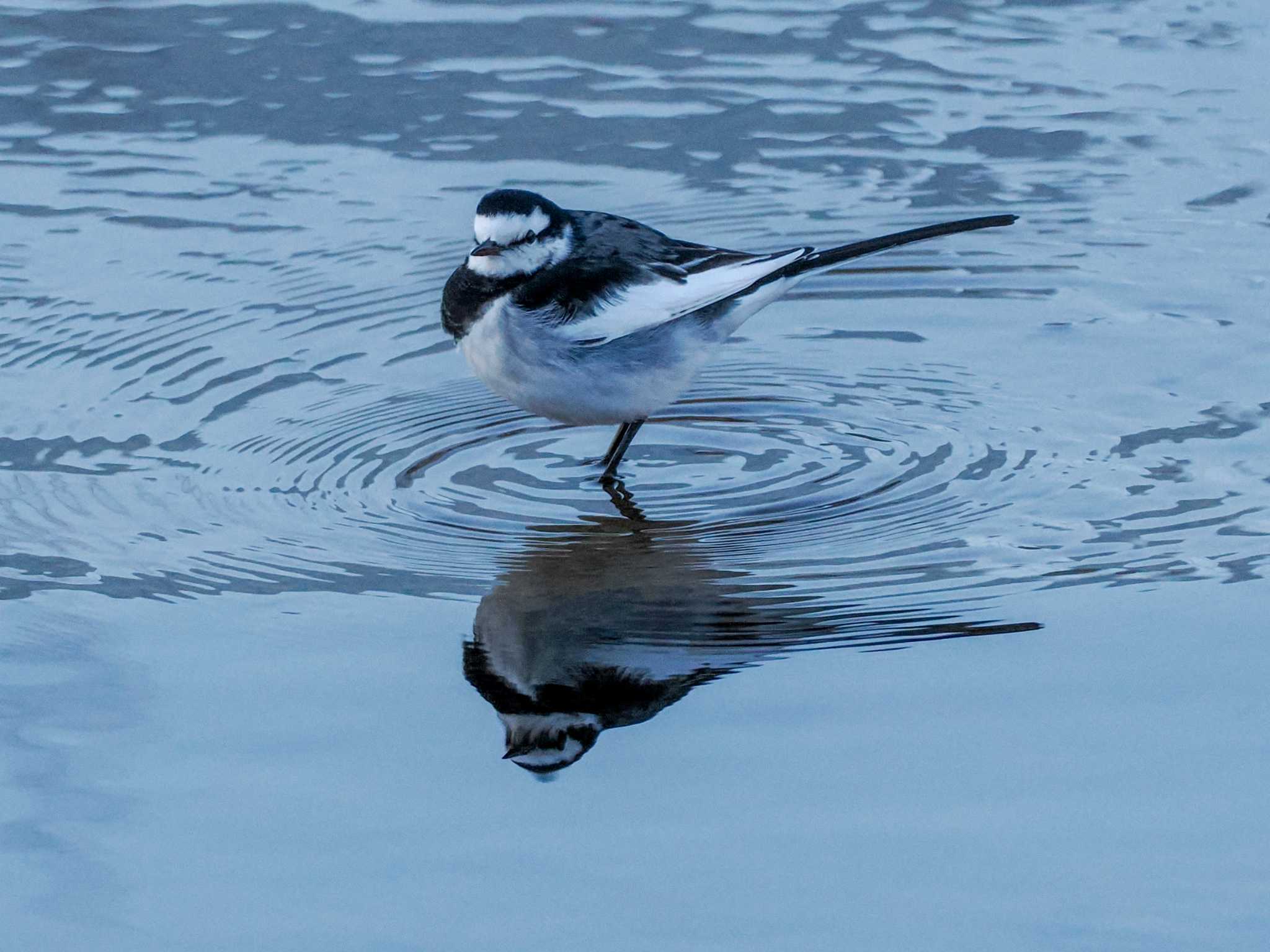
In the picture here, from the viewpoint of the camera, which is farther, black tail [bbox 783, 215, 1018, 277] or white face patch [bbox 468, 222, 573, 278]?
black tail [bbox 783, 215, 1018, 277]

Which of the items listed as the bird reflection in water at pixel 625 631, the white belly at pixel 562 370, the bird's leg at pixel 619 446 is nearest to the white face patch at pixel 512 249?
the white belly at pixel 562 370

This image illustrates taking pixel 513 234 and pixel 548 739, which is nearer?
pixel 548 739

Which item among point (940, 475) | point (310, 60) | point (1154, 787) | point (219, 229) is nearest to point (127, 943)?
point (1154, 787)

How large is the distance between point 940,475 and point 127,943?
2.59m

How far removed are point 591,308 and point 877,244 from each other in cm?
98

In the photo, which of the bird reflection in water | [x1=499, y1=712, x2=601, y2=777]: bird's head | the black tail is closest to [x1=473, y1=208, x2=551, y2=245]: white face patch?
the black tail

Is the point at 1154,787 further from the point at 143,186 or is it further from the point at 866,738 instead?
the point at 143,186

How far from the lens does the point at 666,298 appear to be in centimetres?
514

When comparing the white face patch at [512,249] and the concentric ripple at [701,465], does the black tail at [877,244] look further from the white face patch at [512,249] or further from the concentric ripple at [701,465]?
the white face patch at [512,249]

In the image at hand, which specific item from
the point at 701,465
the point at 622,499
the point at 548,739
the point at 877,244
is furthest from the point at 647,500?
the point at 548,739

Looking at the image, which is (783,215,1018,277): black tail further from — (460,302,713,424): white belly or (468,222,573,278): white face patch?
(468,222,573,278): white face patch

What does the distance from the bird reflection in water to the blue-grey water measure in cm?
2

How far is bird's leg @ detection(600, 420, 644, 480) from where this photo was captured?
522 centimetres

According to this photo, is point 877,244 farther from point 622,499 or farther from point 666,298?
point 622,499
